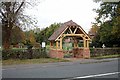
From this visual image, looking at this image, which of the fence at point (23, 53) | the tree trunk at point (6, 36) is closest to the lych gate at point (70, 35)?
the fence at point (23, 53)

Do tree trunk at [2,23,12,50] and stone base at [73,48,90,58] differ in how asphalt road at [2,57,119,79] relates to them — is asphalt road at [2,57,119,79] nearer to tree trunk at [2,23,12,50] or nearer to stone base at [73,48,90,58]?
tree trunk at [2,23,12,50]

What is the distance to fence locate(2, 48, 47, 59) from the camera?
1188 inches

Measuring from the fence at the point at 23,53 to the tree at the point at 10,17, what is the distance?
141cm

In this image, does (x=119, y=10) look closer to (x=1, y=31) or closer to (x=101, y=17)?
(x=101, y=17)

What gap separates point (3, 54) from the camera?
2983cm

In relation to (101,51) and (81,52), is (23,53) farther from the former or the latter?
(101,51)

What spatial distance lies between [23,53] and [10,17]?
14.8ft

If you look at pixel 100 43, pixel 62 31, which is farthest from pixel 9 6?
pixel 100 43

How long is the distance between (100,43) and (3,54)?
97.4 ft

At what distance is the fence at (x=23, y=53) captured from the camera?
99.0 feet

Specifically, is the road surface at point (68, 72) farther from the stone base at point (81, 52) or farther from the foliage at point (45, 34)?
the foliage at point (45, 34)

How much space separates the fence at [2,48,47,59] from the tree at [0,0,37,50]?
4.64ft

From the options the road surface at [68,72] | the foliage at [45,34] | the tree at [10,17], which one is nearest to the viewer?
the road surface at [68,72]

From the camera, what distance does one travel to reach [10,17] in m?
29.8
